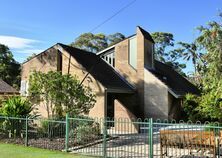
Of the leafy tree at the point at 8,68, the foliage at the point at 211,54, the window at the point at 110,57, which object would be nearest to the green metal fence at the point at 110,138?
the foliage at the point at 211,54

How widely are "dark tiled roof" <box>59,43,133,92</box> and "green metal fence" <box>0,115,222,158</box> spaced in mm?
5792

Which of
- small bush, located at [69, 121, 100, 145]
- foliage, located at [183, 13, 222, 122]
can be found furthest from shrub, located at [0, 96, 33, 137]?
foliage, located at [183, 13, 222, 122]

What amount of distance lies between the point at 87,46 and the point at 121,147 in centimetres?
4308

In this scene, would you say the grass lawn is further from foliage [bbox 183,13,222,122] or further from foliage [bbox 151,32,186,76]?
foliage [bbox 151,32,186,76]

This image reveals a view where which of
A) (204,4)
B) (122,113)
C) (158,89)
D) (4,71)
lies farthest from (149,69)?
(4,71)

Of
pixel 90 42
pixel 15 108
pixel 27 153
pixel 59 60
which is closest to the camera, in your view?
pixel 27 153

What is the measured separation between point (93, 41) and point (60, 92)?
41.2 m

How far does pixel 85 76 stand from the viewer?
882 inches

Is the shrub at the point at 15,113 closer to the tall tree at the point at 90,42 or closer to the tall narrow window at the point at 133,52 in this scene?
the tall narrow window at the point at 133,52

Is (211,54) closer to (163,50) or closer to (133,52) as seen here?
(133,52)

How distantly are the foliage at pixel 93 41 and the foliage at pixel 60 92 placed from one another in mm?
38829

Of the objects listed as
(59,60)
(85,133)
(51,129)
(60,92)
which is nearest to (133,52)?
(59,60)

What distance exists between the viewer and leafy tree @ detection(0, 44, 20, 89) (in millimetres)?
46719

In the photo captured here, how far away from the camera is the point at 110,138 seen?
16.3m
